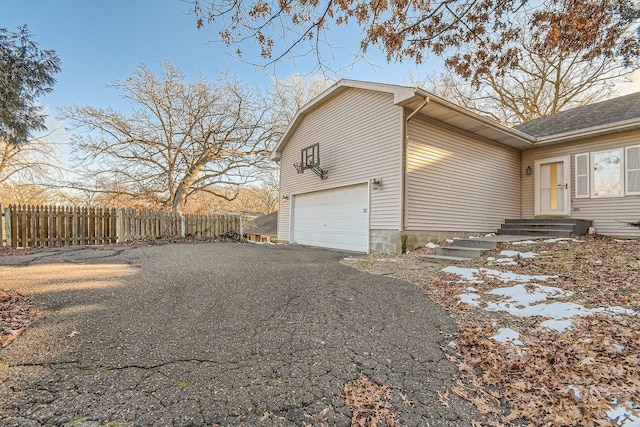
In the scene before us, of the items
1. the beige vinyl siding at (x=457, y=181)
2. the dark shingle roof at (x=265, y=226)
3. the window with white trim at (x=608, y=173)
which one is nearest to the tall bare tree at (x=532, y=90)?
the beige vinyl siding at (x=457, y=181)

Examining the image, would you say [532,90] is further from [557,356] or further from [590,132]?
→ [557,356]

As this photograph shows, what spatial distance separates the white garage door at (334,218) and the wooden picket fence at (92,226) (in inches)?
131

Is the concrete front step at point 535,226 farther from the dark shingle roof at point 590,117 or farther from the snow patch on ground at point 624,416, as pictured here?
the snow patch on ground at point 624,416

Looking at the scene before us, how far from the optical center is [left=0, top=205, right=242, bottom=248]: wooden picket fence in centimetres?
883

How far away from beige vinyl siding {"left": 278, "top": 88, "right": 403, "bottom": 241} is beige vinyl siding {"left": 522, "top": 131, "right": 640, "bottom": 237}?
5.86 meters

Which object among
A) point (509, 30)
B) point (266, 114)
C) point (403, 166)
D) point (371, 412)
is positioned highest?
point (266, 114)

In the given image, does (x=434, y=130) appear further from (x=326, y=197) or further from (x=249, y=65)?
(x=249, y=65)

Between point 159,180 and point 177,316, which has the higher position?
point 159,180

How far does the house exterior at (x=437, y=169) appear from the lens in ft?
25.2

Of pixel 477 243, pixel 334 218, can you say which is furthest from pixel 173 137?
pixel 477 243

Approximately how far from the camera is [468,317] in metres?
3.25

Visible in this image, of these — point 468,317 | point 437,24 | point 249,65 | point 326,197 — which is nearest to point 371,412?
point 468,317

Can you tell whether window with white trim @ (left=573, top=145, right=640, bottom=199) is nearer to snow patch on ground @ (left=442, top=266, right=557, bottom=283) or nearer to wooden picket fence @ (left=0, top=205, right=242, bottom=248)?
snow patch on ground @ (left=442, top=266, right=557, bottom=283)

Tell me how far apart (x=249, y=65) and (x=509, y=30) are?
3.65 metres
